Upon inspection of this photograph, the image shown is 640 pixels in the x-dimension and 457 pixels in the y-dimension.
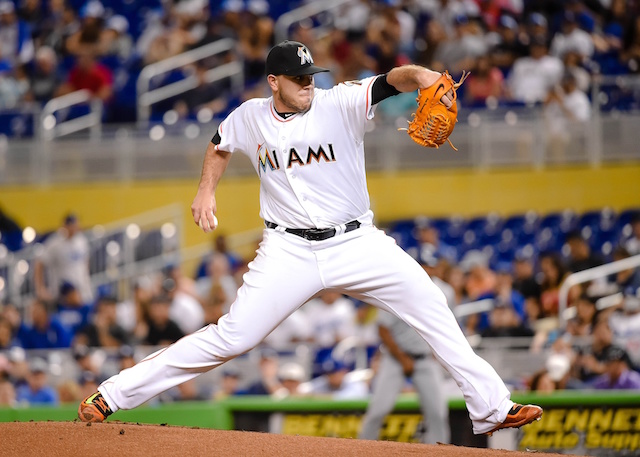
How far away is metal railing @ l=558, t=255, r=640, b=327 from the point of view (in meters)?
10.4

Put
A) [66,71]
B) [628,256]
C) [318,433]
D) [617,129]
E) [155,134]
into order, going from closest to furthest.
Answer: [318,433]
[628,256]
[617,129]
[155,134]
[66,71]

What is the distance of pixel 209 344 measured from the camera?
537 centimetres

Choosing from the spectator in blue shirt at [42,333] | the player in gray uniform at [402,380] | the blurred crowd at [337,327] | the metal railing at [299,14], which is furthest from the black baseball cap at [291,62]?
the metal railing at [299,14]

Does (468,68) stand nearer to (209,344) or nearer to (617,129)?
(617,129)

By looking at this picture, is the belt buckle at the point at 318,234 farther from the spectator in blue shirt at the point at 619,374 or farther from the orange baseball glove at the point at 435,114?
the spectator in blue shirt at the point at 619,374

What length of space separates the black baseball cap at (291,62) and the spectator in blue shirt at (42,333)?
689 centimetres

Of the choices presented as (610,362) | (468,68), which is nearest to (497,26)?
(468,68)

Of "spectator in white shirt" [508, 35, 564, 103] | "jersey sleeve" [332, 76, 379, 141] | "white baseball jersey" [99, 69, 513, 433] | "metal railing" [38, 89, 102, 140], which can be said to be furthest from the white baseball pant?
"metal railing" [38, 89, 102, 140]

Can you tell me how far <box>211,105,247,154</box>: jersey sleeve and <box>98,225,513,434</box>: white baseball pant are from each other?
60 centimetres

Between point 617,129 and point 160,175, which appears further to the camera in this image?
point 160,175

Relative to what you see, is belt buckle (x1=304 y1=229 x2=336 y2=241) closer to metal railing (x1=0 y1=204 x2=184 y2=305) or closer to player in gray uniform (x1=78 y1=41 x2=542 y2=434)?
player in gray uniform (x1=78 y1=41 x2=542 y2=434)

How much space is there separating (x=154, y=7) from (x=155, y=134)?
313 centimetres

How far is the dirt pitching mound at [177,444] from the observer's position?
5.12m

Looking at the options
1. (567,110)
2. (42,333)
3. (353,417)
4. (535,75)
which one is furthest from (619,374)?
(42,333)
